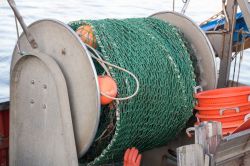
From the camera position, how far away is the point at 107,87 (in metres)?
2.75

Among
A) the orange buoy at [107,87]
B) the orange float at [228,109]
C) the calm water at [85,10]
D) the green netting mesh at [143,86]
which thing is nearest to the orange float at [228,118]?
the orange float at [228,109]

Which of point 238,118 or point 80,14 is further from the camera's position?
point 80,14

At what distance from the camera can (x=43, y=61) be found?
9.41ft

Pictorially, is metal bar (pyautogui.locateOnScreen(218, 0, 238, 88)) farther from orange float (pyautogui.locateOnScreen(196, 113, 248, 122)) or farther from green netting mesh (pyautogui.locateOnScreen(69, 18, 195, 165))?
orange float (pyautogui.locateOnScreen(196, 113, 248, 122))

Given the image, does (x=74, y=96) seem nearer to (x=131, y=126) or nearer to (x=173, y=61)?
(x=131, y=126)

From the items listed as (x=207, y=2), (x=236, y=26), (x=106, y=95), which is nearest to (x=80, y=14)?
(x=207, y=2)

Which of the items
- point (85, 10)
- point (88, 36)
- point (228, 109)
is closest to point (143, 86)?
point (88, 36)

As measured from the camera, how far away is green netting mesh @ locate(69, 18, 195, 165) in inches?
114

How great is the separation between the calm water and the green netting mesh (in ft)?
9.10

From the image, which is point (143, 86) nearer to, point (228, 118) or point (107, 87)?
point (107, 87)

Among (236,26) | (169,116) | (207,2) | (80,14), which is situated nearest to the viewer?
(169,116)

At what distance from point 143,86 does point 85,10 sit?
23.0 feet

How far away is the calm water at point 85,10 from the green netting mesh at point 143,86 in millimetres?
2773

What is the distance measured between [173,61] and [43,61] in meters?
0.82
